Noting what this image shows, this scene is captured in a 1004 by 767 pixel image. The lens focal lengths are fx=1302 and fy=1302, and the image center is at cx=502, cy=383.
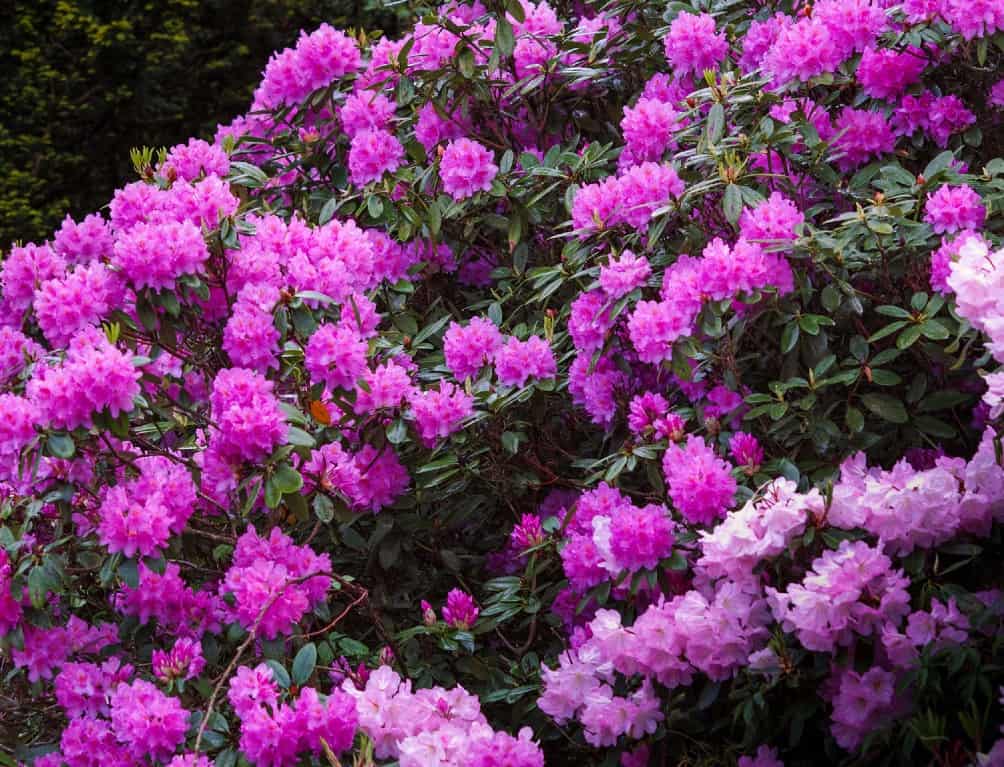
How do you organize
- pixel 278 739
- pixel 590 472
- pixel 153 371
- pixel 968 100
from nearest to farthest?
pixel 278 739 → pixel 153 371 → pixel 590 472 → pixel 968 100

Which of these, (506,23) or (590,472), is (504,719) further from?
(506,23)

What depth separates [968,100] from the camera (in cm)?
279

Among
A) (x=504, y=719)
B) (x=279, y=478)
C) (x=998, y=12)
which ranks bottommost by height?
(x=504, y=719)

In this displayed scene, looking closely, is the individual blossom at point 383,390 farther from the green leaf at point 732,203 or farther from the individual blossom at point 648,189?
the green leaf at point 732,203

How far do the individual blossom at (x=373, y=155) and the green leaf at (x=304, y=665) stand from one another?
1289mm

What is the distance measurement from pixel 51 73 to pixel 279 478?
4.63 m

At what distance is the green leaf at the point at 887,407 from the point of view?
228 cm

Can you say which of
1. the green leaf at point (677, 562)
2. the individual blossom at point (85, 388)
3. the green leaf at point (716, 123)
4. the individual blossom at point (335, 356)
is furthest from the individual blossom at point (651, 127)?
the individual blossom at point (85, 388)

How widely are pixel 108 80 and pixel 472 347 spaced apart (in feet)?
14.8

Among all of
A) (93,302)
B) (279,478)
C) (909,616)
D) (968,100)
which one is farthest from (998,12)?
(93,302)

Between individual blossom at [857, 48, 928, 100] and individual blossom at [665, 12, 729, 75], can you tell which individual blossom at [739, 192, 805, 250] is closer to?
individual blossom at [857, 48, 928, 100]

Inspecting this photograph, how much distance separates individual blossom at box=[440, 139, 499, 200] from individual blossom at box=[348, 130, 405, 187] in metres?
0.17

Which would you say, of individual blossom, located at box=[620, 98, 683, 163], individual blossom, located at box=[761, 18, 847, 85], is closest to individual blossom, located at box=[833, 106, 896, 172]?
individual blossom, located at box=[761, 18, 847, 85]

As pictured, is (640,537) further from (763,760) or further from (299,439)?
(299,439)
